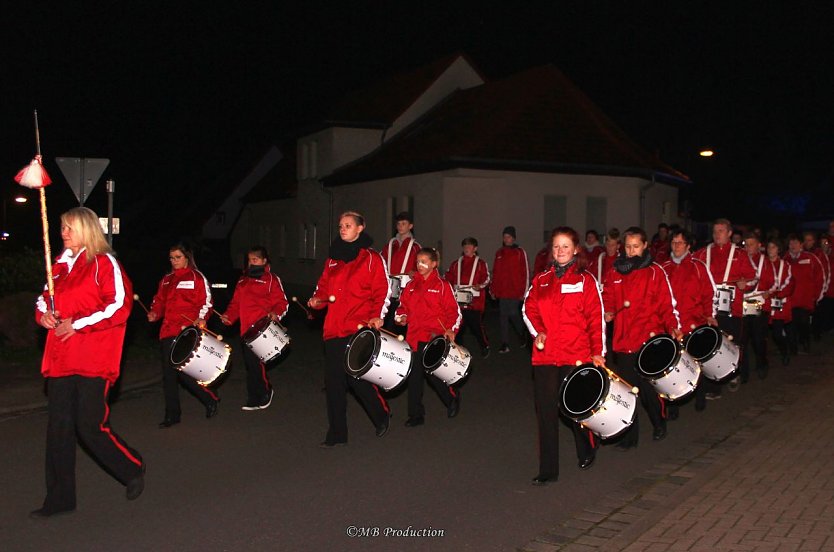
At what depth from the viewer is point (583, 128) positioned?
97.9 ft

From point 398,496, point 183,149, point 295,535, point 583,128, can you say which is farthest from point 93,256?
point 183,149

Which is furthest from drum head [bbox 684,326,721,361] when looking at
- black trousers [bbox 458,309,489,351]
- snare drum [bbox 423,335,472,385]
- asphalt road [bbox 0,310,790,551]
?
black trousers [bbox 458,309,489,351]

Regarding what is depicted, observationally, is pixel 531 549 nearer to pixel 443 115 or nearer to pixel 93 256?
pixel 93 256

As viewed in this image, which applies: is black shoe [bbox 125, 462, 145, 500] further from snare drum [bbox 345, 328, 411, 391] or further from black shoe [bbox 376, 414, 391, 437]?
black shoe [bbox 376, 414, 391, 437]

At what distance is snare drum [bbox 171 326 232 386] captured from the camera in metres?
9.14

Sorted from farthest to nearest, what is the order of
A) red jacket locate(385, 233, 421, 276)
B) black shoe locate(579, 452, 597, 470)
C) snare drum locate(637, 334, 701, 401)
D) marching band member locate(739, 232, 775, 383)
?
red jacket locate(385, 233, 421, 276) → marching band member locate(739, 232, 775, 383) → snare drum locate(637, 334, 701, 401) → black shoe locate(579, 452, 597, 470)

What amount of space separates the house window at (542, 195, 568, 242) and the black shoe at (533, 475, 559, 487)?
21.7 m

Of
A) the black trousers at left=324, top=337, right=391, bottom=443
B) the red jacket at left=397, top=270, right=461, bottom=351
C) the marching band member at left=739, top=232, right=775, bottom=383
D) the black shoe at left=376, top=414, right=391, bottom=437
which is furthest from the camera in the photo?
the marching band member at left=739, top=232, right=775, bottom=383

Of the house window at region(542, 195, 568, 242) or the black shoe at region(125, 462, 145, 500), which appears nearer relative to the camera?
the black shoe at region(125, 462, 145, 500)

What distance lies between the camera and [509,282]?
1622 cm

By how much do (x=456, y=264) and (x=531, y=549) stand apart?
10286mm

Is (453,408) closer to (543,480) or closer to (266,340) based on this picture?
(266,340)

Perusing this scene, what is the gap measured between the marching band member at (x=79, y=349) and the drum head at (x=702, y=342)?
229 inches

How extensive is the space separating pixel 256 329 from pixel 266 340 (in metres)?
0.17
